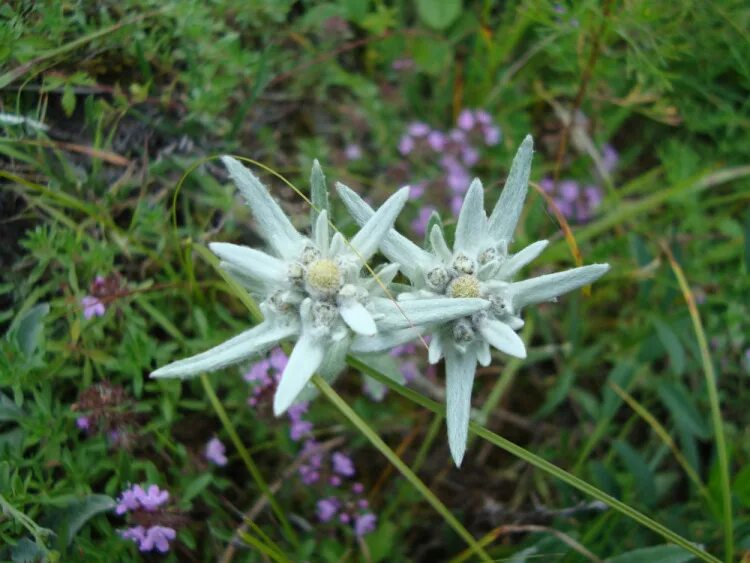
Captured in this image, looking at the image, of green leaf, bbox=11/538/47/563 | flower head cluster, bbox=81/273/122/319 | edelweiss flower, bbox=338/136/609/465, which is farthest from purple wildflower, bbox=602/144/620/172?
green leaf, bbox=11/538/47/563

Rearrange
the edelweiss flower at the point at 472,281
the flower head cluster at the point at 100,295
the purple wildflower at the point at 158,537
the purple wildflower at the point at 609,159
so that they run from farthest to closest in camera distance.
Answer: the purple wildflower at the point at 609,159, the flower head cluster at the point at 100,295, the purple wildflower at the point at 158,537, the edelweiss flower at the point at 472,281

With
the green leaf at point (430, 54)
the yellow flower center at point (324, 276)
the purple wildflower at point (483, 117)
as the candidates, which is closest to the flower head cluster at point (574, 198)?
the purple wildflower at point (483, 117)

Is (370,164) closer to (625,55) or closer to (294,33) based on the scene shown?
(294,33)

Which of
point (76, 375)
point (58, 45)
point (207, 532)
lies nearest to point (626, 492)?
point (207, 532)

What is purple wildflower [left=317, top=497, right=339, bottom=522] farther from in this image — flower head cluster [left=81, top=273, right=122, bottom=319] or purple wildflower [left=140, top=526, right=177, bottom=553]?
flower head cluster [left=81, top=273, right=122, bottom=319]

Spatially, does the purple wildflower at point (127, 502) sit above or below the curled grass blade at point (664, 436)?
above

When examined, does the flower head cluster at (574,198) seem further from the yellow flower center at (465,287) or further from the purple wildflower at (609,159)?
the yellow flower center at (465,287)

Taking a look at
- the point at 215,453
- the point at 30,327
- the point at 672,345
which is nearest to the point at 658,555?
the point at 672,345
